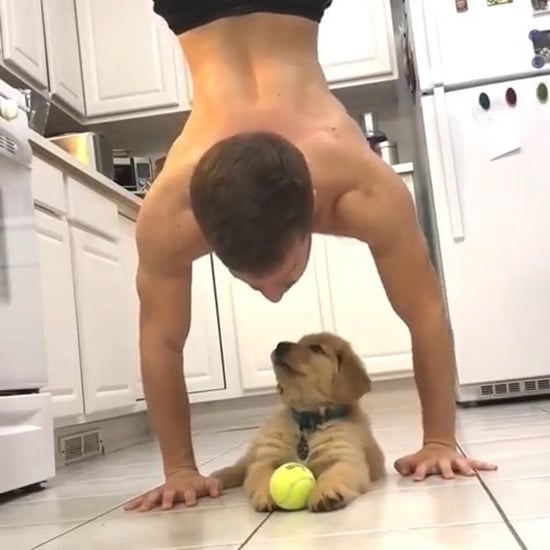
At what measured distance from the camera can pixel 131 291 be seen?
329 centimetres

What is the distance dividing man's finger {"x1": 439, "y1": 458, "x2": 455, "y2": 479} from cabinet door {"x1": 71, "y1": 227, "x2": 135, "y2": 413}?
1.47 meters

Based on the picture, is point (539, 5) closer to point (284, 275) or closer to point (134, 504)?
point (284, 275)

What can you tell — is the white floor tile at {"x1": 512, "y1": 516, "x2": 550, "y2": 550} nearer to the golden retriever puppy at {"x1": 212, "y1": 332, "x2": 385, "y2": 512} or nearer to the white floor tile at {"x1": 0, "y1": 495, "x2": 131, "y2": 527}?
the golden retriever puppy at {"x1": 212, "y1": 332, "x2": 385, "y2": 512}

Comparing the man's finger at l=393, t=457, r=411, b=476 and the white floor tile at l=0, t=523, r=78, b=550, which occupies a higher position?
the man's finger at l=393, t=457, r=411, b=476

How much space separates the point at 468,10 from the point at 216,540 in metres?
2.37

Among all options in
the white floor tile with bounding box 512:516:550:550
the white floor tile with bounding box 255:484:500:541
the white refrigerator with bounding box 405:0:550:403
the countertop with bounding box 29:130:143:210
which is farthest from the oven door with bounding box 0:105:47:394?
the white refrigerator with bounding box 405:0:550:403

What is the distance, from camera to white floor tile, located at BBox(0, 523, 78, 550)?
4.00ft

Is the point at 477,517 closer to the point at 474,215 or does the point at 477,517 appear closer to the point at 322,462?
the point at 322,462

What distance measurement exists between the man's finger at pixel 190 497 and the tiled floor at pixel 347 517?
16 millimetres

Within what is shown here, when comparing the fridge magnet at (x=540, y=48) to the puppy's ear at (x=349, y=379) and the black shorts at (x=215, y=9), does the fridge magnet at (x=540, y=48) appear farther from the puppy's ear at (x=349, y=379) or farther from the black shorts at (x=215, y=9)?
the puppy's ear at (x=349, y=379)

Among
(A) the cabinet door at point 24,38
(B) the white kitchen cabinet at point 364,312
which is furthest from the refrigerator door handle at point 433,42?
(A) the cabinet door at point 24,38

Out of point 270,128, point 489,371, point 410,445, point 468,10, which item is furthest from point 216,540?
point 468,10

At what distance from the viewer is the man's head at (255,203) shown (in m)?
1.14

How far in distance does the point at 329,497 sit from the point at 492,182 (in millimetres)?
1979
